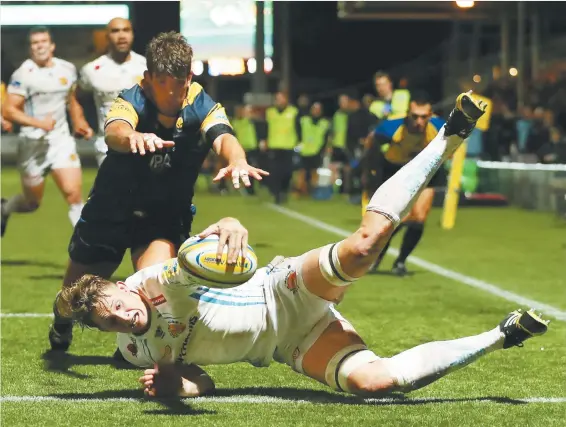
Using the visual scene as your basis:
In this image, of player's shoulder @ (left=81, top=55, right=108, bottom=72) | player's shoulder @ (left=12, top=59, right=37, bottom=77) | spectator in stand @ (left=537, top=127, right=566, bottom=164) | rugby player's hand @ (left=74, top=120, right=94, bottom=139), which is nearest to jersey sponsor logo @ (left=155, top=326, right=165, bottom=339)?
rugby player's hand @ (left=74, top=120, right=94, bottom=139)

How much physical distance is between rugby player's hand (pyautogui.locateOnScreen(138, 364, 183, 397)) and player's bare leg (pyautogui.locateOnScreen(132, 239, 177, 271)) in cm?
77

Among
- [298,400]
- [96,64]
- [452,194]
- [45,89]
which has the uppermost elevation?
[96,64]

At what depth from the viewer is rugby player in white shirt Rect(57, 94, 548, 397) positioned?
18.6 ft

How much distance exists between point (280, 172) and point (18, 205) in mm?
11401

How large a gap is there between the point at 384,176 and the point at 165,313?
594 cm

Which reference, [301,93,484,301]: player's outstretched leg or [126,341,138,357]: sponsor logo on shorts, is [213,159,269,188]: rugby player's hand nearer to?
[301,93,484,301]: player's outstretched leg

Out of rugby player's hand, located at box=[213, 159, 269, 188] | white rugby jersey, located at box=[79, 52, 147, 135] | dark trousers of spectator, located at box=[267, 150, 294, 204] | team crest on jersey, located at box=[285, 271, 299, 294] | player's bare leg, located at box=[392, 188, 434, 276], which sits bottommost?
dark trousers of spectator, located at box=[267, 150, 294, 204]

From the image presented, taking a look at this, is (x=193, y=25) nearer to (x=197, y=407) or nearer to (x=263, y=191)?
(x=263, y=191)

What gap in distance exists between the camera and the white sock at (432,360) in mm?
5711

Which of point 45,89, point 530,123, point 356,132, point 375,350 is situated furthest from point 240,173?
point 530,123

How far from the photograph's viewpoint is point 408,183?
19.6 feet

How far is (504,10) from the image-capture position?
2719cm

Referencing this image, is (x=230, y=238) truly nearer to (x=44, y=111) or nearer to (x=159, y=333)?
(x=159, y=333)

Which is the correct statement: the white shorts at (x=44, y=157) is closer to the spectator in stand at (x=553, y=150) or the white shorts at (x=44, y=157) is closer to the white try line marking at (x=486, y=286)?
the white try line marking at (x=486, y=286)
